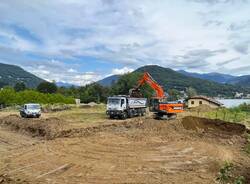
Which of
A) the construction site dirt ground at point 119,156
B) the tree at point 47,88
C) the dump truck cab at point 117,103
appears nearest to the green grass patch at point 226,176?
the construction site dirt ground at point 119,156

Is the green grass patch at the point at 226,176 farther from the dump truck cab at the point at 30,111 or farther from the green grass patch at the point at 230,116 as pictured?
A: the dump truck cab at the point at 30,111

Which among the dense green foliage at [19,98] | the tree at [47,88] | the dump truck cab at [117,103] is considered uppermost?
the tree at [47,88]

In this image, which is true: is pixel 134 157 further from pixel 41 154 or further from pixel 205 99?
pixel 205 99

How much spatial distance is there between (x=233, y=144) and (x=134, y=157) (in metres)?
9.65

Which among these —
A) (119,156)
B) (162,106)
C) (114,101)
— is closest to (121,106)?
(114,101)

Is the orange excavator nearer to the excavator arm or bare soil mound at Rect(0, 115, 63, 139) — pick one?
the excavator arm

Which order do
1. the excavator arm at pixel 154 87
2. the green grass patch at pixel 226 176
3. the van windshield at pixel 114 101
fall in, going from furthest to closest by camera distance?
the excavator arm at pixel 154 87 → the van windshield at pixel 114 101 → the green grass patch at pixel 226 176

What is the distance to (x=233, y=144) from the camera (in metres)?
26.7

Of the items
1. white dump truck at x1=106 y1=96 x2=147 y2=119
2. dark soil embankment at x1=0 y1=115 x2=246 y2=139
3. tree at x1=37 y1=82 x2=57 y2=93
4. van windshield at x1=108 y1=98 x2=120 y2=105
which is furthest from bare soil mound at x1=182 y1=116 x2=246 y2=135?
tree at x1=37 y1=82 x2=57 y2=93

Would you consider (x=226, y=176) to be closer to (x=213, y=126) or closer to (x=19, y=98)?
(x=213, y=126)

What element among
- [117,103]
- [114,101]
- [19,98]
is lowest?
[117,103]

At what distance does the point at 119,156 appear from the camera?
2048cm

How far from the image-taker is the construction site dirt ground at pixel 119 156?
16297 millimetres

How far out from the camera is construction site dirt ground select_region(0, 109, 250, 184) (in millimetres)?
16297
